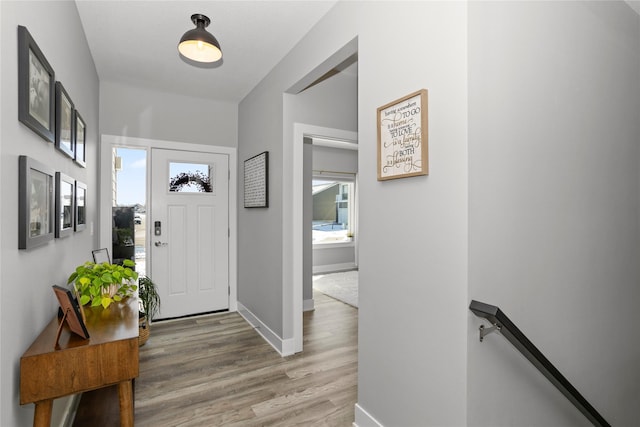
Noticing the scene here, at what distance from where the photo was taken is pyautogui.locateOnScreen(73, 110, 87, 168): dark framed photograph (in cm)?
214

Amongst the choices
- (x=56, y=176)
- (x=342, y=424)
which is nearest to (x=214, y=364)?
(x=342, y=424)

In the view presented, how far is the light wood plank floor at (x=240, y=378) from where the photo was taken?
2098 millimetres

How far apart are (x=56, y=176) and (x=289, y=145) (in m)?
1.67

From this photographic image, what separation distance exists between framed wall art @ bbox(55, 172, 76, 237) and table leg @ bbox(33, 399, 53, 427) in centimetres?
79

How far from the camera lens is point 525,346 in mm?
1386

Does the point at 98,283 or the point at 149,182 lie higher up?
the point at 149,182

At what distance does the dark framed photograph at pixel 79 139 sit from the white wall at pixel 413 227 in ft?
A: 5.53

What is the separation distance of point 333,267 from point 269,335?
384 cm

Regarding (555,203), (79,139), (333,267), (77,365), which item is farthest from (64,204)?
(333,267)

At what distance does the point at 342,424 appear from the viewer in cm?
202

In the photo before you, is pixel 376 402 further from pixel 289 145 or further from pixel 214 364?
pixel 289 145

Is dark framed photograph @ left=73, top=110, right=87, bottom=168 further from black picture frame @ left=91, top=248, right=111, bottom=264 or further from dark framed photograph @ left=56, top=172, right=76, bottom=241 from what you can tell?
black picture frame @ left=91, top=248, right=111, bottom=264

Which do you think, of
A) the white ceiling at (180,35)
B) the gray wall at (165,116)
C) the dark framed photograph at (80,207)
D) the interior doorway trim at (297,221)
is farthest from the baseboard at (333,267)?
the dark framed photograph at (80,207)

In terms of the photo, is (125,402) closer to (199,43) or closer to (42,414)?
(42,414)
